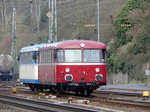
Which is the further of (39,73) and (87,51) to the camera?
(39,73)

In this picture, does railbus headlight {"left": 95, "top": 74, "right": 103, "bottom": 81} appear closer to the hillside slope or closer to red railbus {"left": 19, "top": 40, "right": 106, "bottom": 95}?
A: red railbus {"left": 19, "top": 40, "right": 106, "bottom": 95}

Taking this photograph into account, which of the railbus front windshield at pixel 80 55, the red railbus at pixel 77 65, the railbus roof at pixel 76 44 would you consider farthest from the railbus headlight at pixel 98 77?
the railbus roof at pixel 76 44

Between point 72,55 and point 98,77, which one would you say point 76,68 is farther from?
point 98,77

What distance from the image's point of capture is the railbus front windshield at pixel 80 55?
26.9 meters

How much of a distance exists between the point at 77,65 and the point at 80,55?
0.58m

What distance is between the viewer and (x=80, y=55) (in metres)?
27.0

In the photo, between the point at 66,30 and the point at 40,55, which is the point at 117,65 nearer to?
the point at 40,55

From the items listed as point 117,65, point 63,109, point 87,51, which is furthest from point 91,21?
point 63,109

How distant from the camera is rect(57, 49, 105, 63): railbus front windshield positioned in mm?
26922

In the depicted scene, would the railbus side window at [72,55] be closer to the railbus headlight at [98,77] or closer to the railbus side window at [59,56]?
the railbus side window at [59,56]

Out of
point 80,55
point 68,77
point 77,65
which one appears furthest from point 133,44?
point 68,77

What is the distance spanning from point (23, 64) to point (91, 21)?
45.8m

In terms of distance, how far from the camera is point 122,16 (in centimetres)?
5438

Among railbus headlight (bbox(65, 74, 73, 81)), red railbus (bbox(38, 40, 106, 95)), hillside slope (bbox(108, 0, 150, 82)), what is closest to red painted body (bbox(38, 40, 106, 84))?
red railbus (bbox(38, 40, 106, 95))
